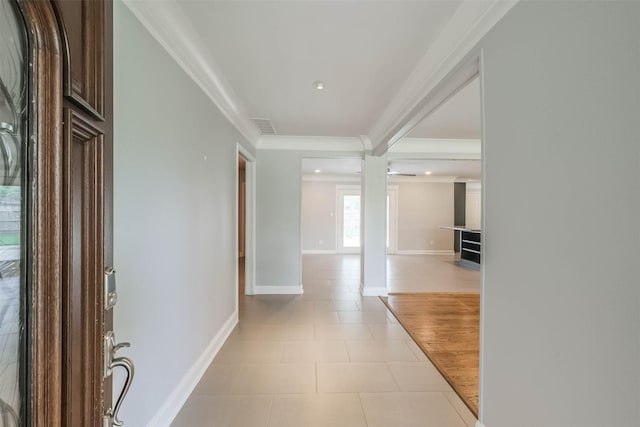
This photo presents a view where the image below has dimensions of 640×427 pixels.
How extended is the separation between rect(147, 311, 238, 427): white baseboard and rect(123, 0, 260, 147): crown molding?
6.67 feet

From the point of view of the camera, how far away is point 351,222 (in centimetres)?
875

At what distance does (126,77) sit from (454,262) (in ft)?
25.0

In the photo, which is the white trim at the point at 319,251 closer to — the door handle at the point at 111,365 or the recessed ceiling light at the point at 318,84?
the recessed ceiling light at the point at 318,84

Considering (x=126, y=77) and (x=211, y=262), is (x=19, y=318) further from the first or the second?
(x=211, y=262)

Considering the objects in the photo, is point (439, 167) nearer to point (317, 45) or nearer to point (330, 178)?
point (330, 178)

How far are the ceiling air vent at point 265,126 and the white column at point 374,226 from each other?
1.46 m

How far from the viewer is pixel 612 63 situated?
0.82 meters

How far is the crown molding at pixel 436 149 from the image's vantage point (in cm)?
421

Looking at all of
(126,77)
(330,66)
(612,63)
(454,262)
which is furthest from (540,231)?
(454,262)

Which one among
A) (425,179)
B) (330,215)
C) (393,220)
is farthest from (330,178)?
(425,179)

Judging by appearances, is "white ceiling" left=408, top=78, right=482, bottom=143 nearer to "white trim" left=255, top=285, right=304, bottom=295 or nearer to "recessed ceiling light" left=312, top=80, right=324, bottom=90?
"recessed ceiling light" left=312, top=80, right=324, bottom=90

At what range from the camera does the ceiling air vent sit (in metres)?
3.26

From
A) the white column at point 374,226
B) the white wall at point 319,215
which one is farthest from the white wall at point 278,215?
the white wall at point 319,215

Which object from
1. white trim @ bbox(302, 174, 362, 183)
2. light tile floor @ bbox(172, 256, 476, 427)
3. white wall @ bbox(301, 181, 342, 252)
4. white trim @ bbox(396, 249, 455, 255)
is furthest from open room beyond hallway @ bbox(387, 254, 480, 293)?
white trim @ bbox(302, 174, 362, 183)
